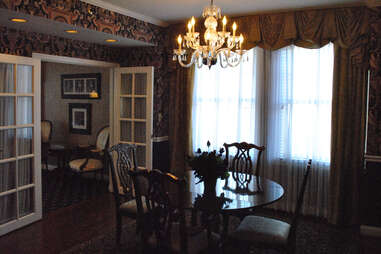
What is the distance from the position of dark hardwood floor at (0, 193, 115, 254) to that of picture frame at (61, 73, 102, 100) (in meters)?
2.26

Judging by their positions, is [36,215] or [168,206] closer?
[168,206]

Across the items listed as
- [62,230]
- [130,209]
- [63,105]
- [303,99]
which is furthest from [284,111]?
[63,105]

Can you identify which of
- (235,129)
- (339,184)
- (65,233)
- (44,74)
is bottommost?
(65,233)

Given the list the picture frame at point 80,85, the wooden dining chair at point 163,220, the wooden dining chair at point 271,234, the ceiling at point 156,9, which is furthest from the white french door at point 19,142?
the wooden dining chair at point 271,234

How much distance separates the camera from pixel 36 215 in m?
4.01

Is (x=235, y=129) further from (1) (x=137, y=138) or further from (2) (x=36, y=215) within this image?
(2) (x=36, y=215)

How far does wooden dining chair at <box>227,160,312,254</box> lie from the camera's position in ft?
8.58

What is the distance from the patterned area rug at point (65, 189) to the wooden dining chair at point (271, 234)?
288cm

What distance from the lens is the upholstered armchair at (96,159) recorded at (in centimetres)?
542

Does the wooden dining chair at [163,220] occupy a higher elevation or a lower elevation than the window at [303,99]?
lower

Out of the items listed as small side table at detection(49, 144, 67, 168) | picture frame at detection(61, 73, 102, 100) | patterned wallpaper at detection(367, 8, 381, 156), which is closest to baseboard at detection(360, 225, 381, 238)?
patterned wallpaper at detection(367, 8, 381, 156)

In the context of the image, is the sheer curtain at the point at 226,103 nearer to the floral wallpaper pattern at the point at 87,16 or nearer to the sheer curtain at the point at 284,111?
the sheer curtain at the point at 284,111

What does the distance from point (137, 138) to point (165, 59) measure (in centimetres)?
130

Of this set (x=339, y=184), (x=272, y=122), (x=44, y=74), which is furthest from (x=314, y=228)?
Result: (x=44, y=74)
